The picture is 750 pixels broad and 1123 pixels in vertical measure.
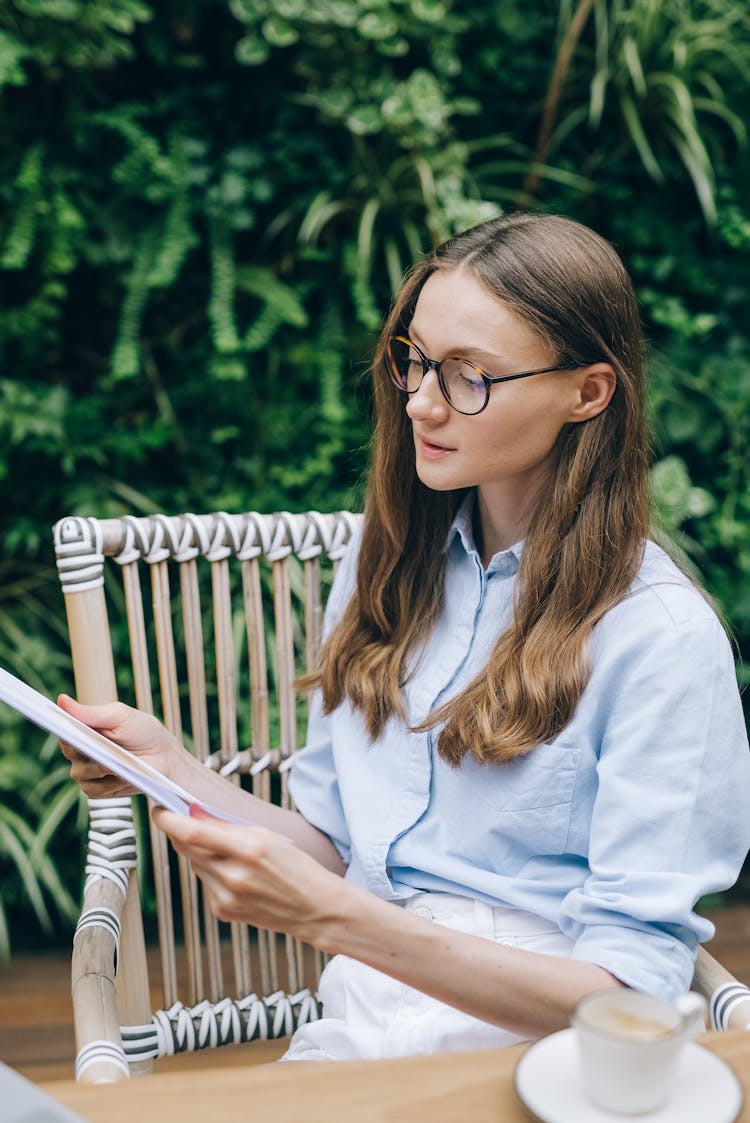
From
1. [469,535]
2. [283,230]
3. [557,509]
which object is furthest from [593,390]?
[283,230]

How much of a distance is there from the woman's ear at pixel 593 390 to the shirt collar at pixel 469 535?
0.17 meters

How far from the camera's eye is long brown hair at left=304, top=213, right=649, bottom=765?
117 cm

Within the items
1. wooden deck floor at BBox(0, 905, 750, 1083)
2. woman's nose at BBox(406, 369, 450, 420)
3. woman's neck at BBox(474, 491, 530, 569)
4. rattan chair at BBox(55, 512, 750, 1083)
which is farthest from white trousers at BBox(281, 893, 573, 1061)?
wooden deck floor at BBox(0, 905, 750, 1083)

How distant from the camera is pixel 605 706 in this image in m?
1.14

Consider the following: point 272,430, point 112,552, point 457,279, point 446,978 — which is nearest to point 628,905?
point 446,978

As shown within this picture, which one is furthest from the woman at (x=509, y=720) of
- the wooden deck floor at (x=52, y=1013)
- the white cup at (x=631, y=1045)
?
the wooden deck floor at (x=52, y=1013)

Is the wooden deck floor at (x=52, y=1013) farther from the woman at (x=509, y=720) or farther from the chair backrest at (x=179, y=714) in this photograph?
the woman at (x=509, y=720)

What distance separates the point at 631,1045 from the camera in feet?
2.24

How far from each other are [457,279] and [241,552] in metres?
0.52

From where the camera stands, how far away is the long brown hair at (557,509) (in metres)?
1.17

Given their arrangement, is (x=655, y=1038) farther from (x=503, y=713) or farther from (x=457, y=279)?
(x=457, y=279)

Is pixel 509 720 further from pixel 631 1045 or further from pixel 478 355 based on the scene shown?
pixel 631 1045

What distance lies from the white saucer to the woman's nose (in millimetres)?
649

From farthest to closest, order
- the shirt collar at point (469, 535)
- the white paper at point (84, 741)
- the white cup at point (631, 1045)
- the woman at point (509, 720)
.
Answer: the shirt collar at point (469, 535) → the woman at point (509, 720) → the white paper at point (84, 741) → the white cup at point (631, 1045)
